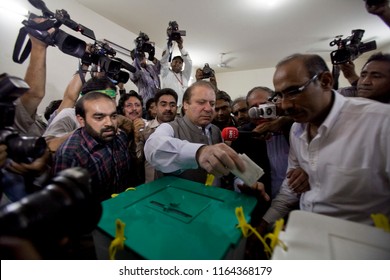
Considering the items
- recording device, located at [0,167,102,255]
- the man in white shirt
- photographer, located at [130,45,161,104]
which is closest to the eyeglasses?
the man in white shirt

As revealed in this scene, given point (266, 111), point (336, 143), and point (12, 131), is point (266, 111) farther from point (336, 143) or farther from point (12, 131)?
point (12, 131)

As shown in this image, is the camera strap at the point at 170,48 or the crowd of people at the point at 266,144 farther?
the camera strap at the point at 170,48

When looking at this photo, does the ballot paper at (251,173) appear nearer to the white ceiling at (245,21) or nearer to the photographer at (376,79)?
the photographer at (376,79)

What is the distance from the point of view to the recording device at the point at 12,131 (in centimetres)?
44

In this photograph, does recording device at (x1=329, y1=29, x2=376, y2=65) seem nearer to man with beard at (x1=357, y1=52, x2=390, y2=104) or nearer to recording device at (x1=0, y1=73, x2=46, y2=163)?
man with beard at (x1=357, y1=52, x2=390, y2=104)

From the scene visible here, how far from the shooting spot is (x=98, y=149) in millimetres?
1032

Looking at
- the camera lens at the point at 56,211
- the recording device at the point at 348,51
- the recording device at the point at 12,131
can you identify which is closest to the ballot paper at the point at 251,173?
the camera lens at the point at 56,211

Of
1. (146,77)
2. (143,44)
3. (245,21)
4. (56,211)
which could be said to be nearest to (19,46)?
(56,211)

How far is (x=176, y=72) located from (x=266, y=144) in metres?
2.07

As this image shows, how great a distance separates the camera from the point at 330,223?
0.40 metres

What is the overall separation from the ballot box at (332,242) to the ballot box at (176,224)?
4.5 inches

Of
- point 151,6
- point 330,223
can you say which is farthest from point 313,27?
point 330,223

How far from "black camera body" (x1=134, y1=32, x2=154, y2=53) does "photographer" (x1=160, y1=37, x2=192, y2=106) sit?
0.33 meters
